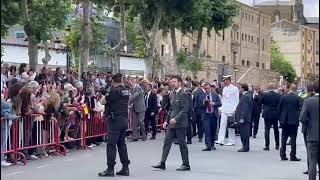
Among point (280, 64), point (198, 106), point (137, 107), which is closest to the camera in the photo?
point (198, 106)

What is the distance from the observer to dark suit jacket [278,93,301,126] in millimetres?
17172

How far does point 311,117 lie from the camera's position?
40.0 feet

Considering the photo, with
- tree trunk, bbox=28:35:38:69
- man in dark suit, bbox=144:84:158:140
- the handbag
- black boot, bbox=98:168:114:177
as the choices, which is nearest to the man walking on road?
man in dark suit, bbox=144:84:158:140

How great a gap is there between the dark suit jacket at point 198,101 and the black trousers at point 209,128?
638 mm

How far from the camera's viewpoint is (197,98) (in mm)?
22125

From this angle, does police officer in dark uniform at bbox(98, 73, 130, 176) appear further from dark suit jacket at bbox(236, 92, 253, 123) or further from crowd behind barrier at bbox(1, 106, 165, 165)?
dark suit jacket at bbox(236, 92, 253, 123)

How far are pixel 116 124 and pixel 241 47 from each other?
9801 centimetres

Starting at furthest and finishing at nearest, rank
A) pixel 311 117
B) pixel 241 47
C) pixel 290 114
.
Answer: pixel 241 47, pixel 290 114, pixel 311 117

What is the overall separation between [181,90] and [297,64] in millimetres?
128761

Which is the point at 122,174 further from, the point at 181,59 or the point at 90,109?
the point at 181,59

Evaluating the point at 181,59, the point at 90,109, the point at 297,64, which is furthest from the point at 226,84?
the point at 297,64

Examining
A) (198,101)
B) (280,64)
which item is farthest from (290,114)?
(280,64)

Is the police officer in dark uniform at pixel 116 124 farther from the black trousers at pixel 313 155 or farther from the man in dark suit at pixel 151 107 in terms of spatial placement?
the man in dark suit at pixel 151 107

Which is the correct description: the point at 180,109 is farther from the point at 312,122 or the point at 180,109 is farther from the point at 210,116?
the point at 210,116
